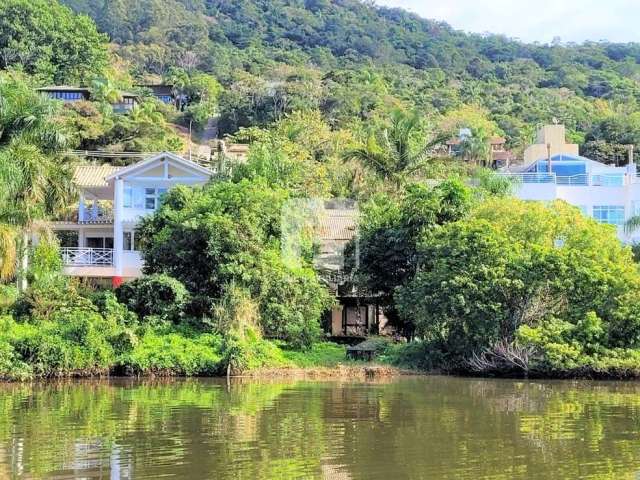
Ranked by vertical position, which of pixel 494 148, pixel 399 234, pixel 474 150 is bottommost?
pixel 399 234

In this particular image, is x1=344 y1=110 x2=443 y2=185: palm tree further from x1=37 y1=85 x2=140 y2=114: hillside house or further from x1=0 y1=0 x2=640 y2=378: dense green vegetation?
x1=37 y1=85 x2=140 y2=114: hillside house

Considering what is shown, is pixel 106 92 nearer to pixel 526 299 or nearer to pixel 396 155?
pixel 396 155

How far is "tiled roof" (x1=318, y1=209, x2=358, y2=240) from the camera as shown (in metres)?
38.8

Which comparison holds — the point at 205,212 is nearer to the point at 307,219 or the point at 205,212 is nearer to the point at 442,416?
the point at 307,219

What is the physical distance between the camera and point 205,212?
3431 cm

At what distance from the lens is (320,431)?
59.3ft

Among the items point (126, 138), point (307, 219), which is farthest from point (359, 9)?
point (307, 219)

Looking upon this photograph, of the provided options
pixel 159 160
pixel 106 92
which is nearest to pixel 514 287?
pixel 159 160

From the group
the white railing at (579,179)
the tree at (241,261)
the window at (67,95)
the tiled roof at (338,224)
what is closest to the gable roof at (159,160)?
the tiled roof at (338,224)

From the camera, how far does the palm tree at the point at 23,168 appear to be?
30.2 metres

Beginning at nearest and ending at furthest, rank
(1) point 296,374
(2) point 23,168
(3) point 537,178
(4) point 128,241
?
(1) point 296,374 → (2) point 23,168 → (4) point 128,241 → (3) point 537,178

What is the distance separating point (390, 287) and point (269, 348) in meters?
6.54

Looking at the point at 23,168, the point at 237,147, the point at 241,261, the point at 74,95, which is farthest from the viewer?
the point at 74,95

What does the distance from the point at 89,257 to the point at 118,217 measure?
2.27 meters
